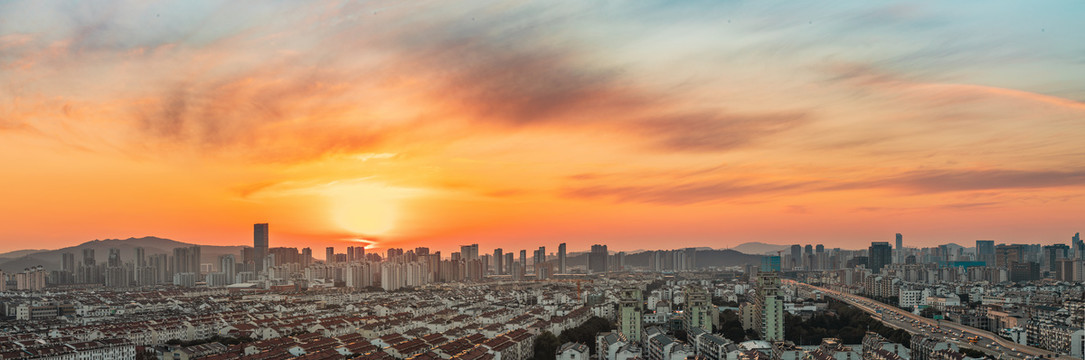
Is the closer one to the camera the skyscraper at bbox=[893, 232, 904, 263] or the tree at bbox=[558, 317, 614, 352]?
the tree at bbox=[558, 317, 614, 352]

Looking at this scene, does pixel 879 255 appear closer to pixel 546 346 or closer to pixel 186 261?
pixel 546 346

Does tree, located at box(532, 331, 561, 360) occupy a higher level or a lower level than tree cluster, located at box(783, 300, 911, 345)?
higher

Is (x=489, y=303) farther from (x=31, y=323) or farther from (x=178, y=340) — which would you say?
(x=31, y=323)

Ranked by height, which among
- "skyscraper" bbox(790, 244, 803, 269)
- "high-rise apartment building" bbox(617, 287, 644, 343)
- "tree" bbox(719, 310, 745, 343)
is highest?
"high-rise apartment building" bbox(617, 287, 644, 343)

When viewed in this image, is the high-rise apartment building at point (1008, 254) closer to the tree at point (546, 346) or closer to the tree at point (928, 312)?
the tree at point (928, 312)

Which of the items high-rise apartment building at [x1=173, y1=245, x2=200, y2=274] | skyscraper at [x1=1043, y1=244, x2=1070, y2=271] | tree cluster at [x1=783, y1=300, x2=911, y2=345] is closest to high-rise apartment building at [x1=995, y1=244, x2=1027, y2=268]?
skyscraper at [x1=1043, y1=244, x2=1070, y2=271]

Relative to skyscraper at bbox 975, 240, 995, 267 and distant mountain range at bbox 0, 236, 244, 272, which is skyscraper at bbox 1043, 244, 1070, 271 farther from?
distant mountain range at bbox 0, 236, 244, 272
